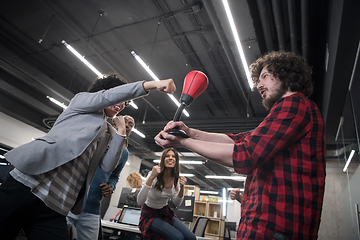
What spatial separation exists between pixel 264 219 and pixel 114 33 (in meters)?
6.13

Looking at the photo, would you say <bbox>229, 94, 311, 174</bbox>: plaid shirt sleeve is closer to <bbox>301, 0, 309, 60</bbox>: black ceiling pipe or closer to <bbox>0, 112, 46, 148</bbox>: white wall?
<bbox>301, 0, 309, 60</bbox>: black ceiling pipe

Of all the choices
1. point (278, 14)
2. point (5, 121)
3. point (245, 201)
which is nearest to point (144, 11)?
point (278, 14)

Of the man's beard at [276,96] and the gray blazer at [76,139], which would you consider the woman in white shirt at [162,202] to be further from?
the man's beard at [276,96]

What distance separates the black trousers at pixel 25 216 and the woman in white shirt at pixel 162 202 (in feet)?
5.13

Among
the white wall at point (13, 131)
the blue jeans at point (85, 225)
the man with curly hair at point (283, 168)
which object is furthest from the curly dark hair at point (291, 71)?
the white wall at point (13, 131)

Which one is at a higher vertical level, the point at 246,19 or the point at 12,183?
the point at 246,19

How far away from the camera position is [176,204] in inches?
122

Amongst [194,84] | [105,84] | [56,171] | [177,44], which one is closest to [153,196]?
[105,84]

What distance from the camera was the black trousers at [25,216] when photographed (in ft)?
3.33

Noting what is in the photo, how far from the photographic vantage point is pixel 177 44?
231 inches

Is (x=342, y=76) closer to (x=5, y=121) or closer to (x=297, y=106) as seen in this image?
(x=297, y=106)

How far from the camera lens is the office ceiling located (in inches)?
157

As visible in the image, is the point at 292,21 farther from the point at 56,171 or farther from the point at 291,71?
the point at 56,171

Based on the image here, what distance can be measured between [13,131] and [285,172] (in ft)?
36.6
